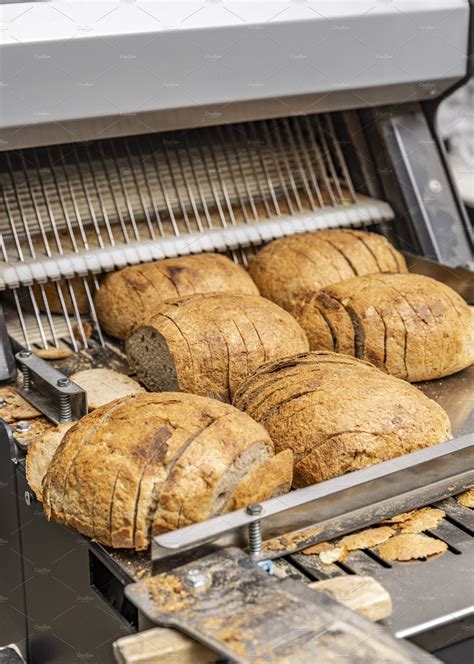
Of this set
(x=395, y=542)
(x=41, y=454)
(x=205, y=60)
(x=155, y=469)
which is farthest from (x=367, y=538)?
(x=205, y=60)

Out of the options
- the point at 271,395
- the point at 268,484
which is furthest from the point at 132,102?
the point at 268,484

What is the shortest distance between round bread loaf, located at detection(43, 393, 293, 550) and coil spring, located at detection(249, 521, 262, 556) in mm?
90

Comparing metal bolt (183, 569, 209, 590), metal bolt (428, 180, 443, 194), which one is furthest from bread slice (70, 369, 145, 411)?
metal bolt (428, 180, 443, 194)

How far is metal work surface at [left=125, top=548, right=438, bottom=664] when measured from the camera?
1315 mm

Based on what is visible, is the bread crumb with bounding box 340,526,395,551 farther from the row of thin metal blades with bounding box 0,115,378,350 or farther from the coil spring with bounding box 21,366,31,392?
the row of thin metal blades with bounding box 0,115,378,350

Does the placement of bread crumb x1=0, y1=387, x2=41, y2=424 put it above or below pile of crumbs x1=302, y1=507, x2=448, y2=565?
above

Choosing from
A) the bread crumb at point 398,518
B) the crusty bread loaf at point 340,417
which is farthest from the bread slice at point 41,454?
the bread crumb at point 398,518

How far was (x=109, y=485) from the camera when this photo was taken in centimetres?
166

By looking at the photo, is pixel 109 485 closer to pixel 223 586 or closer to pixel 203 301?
pixel 223 586

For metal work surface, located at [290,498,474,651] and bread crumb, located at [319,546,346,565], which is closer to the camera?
metal work surface, located at [290,498,474,651]

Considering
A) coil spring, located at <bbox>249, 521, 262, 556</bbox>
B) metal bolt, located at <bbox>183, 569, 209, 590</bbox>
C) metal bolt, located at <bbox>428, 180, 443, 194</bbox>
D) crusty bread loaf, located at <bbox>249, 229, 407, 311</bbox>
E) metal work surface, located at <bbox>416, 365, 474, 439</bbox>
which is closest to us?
metal bolt, located at <bbox>183, 569, 209, 590</bbox>

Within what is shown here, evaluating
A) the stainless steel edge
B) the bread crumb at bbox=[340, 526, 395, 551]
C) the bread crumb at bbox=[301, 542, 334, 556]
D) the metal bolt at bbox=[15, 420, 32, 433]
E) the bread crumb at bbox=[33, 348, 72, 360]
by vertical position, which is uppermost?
the stainless steel edge

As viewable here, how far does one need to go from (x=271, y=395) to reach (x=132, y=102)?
2.65 feet

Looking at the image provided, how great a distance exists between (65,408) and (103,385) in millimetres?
204
